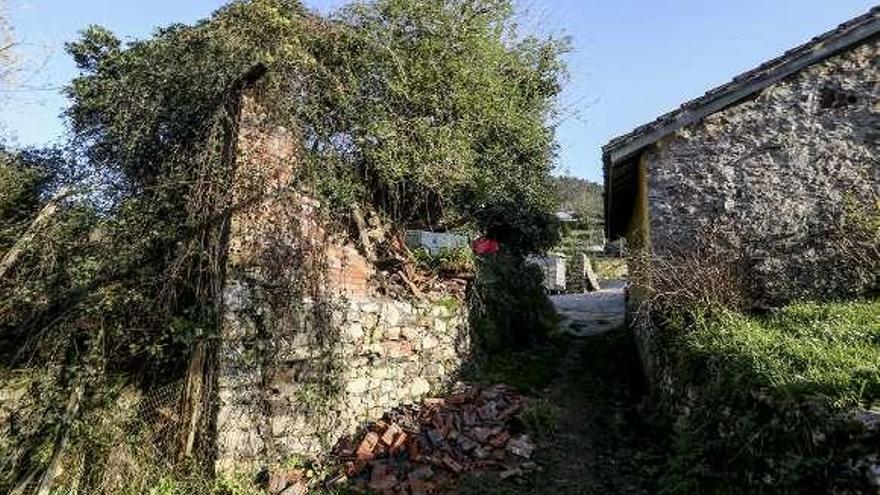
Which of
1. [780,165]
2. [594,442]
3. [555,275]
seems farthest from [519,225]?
[555,275]

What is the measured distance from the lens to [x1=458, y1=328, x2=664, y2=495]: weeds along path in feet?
23.3

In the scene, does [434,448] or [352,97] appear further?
[352,97]

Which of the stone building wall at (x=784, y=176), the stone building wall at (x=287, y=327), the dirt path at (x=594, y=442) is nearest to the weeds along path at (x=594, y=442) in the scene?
the dirt path at (x=594, y=442)

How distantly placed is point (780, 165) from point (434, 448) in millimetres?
6073

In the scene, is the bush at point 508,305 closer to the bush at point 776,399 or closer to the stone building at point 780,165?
the stone building at point 780,165

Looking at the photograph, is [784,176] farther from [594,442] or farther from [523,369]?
[523,369]

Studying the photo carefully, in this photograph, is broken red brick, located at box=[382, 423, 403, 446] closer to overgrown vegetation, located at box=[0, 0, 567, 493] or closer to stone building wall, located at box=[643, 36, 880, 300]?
overgrown vegetation, located at box=[0, 0, 567, 493]

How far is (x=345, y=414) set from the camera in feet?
26.2

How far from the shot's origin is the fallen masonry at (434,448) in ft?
23.7

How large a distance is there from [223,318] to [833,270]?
25.3 ft

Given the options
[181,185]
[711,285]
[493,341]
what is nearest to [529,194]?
[493,341]

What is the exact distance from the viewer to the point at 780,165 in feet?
29.1

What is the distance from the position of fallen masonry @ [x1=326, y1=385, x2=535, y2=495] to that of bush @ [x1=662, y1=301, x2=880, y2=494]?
6.68ft

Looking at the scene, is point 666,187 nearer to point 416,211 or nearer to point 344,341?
point 416,211
